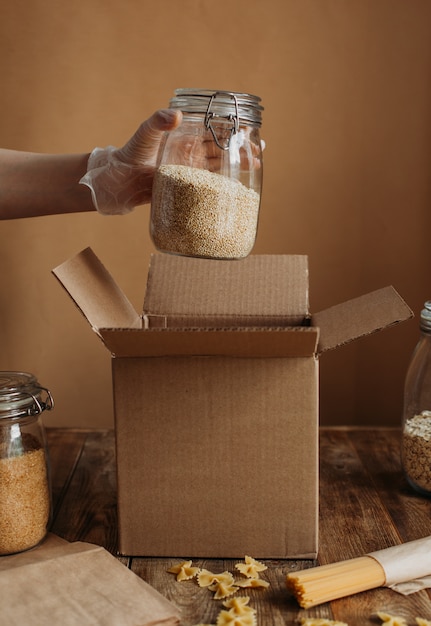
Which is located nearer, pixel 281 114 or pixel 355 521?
pixel 355 521

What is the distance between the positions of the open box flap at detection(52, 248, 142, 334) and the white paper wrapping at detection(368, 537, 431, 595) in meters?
0.44

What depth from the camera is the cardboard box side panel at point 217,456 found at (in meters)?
0.95

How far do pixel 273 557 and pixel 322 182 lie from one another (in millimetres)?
981

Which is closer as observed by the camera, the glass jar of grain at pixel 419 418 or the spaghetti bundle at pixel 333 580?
the spaghetti bundle at pixel 333 580

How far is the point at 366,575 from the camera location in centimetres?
87

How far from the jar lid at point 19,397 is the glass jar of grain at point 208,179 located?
0.25m

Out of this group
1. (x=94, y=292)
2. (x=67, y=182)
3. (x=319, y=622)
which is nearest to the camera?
(x=319, y=622)

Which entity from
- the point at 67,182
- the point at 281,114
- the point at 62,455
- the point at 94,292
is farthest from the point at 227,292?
the point at 281,114

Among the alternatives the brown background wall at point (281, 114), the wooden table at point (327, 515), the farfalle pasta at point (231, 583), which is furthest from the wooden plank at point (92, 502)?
the brown background wall at point (281, 114)

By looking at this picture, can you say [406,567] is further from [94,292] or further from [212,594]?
[94,292]

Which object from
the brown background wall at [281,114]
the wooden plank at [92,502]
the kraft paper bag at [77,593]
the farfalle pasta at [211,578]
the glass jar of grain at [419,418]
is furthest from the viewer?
the brown background wall at [281,114]

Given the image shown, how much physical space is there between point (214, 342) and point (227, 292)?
0.94ft

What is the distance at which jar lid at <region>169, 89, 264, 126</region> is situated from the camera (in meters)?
0.98

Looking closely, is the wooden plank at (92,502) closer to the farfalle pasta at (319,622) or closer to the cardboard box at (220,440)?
the cardboard box at (220,440)
